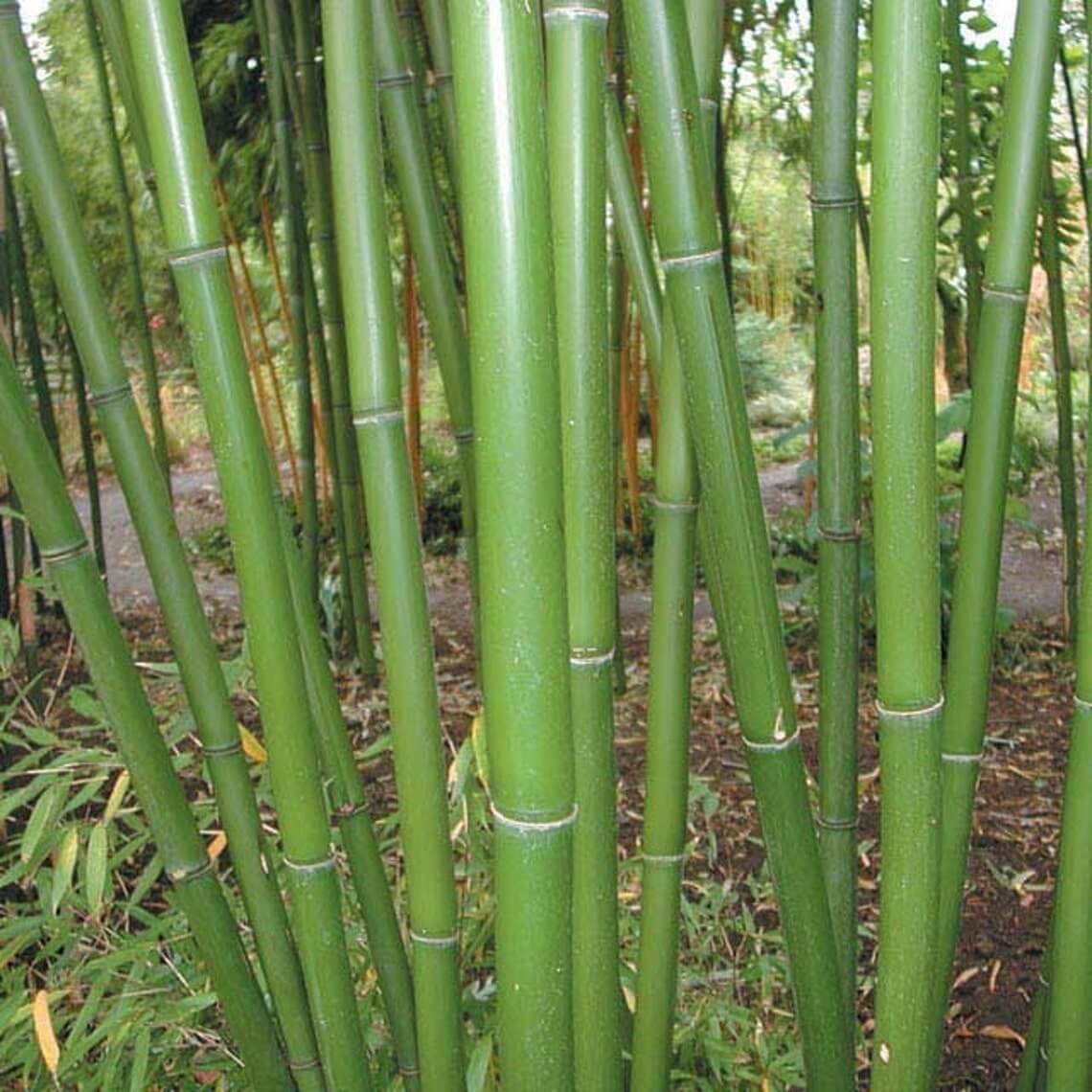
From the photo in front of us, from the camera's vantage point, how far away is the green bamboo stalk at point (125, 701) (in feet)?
2.46

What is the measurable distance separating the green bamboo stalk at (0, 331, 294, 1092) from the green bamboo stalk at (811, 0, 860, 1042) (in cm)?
39

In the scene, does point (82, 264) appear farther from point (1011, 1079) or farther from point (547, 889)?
point (1011, 1079)

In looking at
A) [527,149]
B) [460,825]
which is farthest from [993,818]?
[527,149]

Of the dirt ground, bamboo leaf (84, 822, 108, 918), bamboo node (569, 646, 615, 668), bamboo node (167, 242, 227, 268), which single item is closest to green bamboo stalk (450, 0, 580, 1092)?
bamboo node (569, 646, 615, 668)

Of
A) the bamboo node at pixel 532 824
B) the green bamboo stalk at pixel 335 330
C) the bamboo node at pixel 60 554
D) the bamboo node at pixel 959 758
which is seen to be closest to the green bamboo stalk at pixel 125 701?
the bamboo node at pixel 60 554

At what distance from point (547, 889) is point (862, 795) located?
1690 mm

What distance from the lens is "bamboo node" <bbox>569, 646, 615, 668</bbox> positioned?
650 mm

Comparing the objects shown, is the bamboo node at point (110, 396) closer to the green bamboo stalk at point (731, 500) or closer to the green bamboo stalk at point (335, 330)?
the green bamboo stalk at point (731, 500)

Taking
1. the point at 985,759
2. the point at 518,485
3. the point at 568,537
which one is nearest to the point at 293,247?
the point at 985,759

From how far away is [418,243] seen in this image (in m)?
0.82

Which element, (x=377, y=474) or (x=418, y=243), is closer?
(x=377, y=474)

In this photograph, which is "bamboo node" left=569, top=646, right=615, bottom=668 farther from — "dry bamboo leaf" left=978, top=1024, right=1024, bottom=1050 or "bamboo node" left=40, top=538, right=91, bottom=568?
"dry bamboo leaf" left=978, top=1024, right=1024, bottom=1050

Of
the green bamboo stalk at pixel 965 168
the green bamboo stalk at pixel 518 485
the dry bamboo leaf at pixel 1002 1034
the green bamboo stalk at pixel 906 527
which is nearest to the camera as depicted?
the green bamboo stalk at pixel 518 485

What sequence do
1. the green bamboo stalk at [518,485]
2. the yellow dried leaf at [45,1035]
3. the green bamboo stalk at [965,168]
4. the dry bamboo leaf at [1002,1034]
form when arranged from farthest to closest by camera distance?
the green bamboo stalk at [965,168], the dry bamboo leaf at [1002,1034], the yellow dried leaf at [45,1035], the green bamboo stalk at [518,485]
